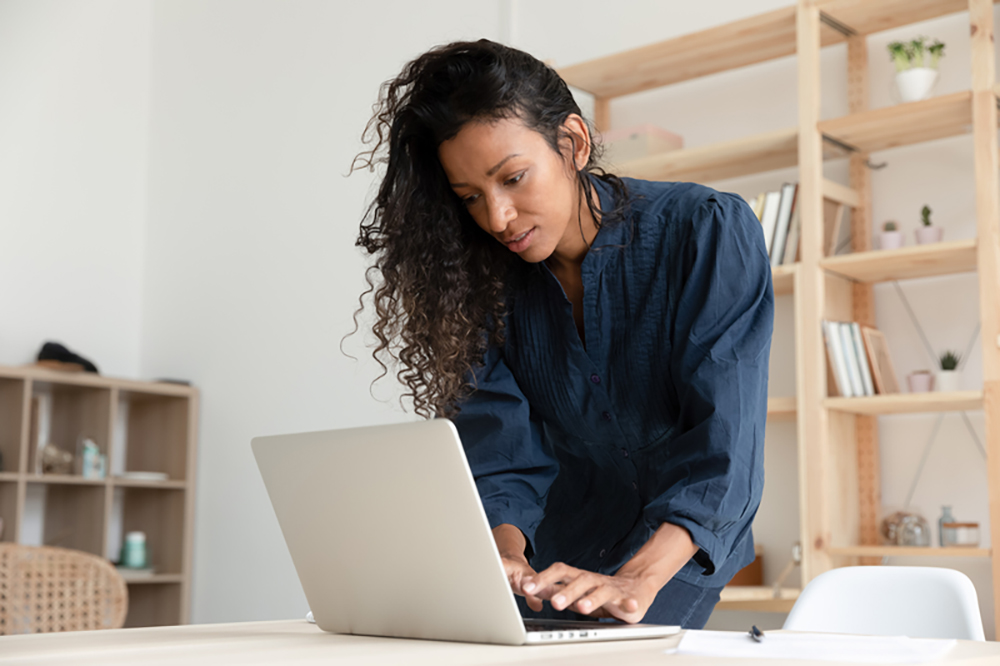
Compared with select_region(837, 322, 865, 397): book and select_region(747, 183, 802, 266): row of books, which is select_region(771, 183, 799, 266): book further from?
select_region(837, 322, 865, 397): book

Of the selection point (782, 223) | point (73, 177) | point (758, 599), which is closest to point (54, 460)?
point (73, 177)

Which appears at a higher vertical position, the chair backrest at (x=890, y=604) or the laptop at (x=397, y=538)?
the laptop at (x=397, y=538)

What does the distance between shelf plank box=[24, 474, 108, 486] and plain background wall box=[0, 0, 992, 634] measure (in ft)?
1.44

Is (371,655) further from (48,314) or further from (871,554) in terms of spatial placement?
(48,314)

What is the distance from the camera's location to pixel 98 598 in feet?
9.21

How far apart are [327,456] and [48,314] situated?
11.6 ft

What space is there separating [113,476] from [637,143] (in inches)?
88.3

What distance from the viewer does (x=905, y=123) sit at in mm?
2488

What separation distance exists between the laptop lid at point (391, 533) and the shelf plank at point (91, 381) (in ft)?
Answer: 9.47

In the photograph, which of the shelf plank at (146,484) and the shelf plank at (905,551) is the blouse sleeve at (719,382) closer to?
the shelf plank at (905,551)

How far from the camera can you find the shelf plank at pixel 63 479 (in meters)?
3.54

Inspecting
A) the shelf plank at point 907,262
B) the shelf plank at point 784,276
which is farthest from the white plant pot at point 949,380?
the shelf plank at point 784,276

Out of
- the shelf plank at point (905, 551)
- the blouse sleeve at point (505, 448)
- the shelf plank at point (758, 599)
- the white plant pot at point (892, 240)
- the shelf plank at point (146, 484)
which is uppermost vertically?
the white plant pot at point (892, 240)

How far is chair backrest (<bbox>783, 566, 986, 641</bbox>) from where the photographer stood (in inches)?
54.7
